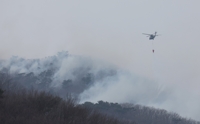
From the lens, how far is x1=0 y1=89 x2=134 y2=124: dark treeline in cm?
2277

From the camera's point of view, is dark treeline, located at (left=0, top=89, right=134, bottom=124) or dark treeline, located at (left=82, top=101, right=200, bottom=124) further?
dark treeline, located at (left=82, top=101, right=200, bottom=124)

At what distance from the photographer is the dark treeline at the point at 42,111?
22766 mm

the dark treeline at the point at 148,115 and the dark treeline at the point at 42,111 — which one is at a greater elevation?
the dark treeline at the point at 148,115

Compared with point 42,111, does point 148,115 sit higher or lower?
higher

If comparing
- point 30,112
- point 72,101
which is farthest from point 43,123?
point 72,101

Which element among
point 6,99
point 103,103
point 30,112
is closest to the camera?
point 30,112

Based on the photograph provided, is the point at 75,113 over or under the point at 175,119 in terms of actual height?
under

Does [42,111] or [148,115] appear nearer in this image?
[42,111]

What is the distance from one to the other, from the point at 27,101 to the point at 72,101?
3381 mm

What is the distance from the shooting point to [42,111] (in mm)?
25750

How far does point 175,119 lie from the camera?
71.3 metres

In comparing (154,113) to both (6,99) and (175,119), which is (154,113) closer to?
(175,119)

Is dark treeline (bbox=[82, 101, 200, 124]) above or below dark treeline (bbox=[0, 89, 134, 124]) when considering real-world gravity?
above

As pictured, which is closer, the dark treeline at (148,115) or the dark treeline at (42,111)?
the dark treeline at (42,111)
